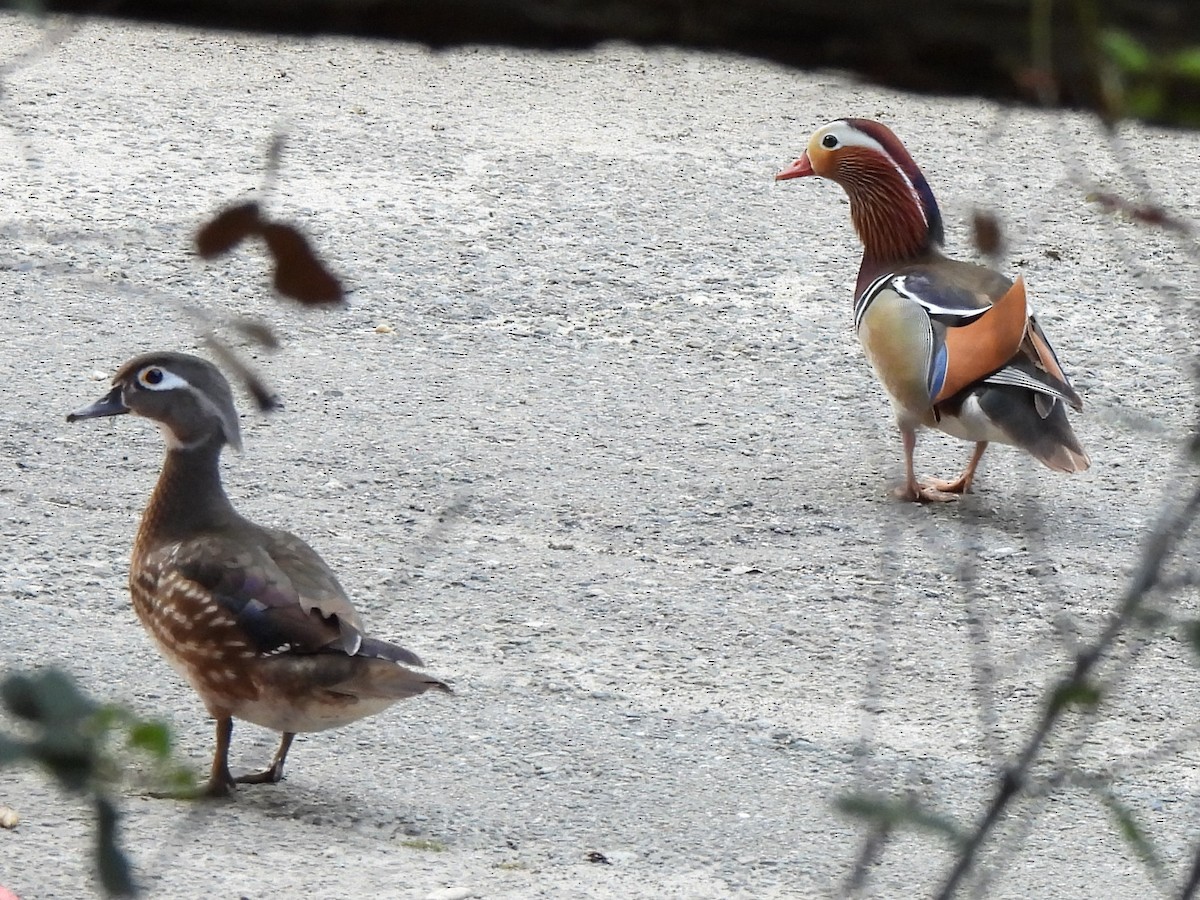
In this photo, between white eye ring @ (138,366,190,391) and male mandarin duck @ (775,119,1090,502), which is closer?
white eye ring @ (138,366,190,391)

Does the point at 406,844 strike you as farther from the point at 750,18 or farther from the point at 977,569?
the point at 750,18

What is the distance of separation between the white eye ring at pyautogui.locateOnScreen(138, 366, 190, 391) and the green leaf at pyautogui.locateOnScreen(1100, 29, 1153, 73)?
2.87 m

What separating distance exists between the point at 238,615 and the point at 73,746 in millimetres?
2308

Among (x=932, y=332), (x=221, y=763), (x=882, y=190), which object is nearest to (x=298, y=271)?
(x=221, y=763)

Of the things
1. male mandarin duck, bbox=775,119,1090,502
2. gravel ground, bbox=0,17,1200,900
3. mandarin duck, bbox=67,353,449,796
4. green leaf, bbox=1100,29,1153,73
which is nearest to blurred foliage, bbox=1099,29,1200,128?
green leaf, bbox=1100,29,1153,73

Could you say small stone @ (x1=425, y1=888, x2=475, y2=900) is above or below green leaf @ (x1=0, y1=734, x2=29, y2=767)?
below

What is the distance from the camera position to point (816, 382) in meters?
6.05

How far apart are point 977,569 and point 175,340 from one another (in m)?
2.74

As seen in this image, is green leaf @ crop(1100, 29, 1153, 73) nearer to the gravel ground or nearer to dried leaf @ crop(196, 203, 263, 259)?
the gravel ground

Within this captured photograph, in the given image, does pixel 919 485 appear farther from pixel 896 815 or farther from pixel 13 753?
pixel 13 753

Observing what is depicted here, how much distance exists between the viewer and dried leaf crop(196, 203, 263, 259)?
117 centimetres

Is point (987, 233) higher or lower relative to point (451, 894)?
higher

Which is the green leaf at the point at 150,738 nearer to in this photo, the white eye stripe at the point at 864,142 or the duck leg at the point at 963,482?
the duck leg at the point at 963,482

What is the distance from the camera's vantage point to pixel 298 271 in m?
1.14
